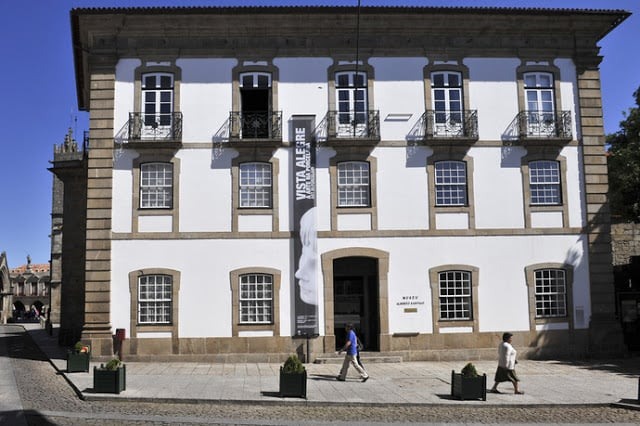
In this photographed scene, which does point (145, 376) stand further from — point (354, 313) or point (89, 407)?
point (354, 313)

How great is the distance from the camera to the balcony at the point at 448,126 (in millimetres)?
22031

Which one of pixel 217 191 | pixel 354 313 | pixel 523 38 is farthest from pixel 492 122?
pixel 217 191

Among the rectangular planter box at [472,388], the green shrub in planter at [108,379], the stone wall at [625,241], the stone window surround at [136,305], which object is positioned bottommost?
the rectangular planter box at [472,388]

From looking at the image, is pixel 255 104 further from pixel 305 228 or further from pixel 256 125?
pixel 305 228

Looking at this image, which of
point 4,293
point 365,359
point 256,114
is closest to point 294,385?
point 365,359

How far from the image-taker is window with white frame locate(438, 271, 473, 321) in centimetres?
2167

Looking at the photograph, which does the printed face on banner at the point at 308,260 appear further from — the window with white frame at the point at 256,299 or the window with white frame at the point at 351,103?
the window with white frame at the point at 351,103

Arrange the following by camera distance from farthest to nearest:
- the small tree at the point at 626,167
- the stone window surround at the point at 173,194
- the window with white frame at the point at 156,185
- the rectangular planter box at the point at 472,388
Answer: the small tree at the point at 626,167, the window with white frame at the point at 156,185, the stone window surround at the point at 173,194, the rectangular planter box at the point at 472,388

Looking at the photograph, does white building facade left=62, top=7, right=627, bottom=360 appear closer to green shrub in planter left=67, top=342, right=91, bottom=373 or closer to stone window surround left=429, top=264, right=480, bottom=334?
stone window surround left=429, top=264, right=480, bottom=334

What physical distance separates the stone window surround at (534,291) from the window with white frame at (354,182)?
5.81 m

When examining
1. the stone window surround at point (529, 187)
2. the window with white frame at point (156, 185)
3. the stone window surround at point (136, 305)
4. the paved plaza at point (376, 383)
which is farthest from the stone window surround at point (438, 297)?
the window with white frame at point (156, 185)

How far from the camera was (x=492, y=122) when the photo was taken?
22500mm

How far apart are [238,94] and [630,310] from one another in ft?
50.9

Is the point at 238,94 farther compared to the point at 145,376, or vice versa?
the point at 238,94
